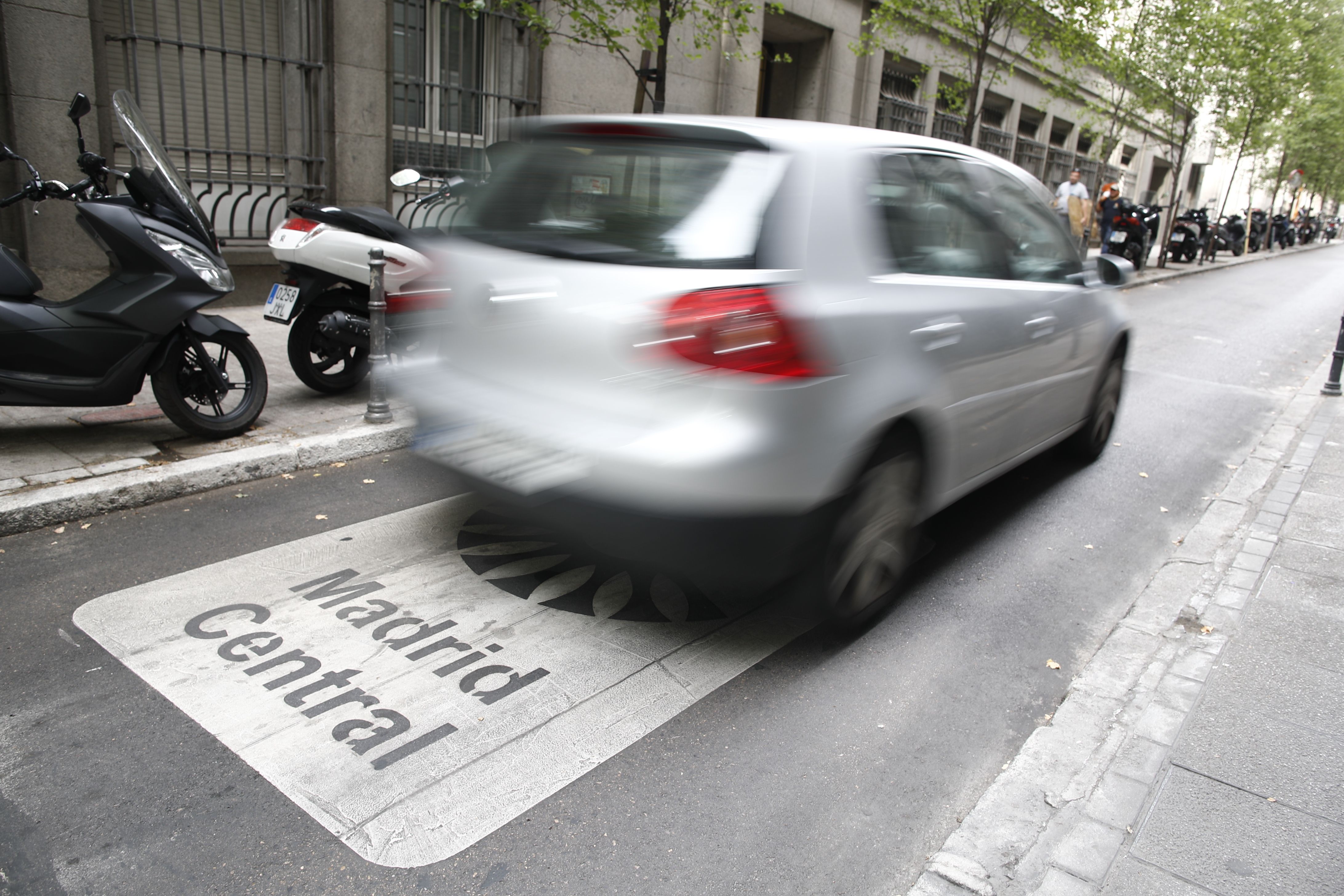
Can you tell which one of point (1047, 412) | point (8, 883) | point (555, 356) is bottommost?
point (8, 883)

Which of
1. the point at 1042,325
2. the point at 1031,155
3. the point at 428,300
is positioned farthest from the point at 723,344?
the point at 1031,155

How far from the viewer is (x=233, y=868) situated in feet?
7.43

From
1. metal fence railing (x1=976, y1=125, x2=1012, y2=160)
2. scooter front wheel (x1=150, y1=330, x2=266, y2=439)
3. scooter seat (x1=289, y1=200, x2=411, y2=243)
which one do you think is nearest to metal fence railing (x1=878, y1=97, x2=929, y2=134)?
metal fence railing (x1=976, y1=125, x2=1012, y2=160)

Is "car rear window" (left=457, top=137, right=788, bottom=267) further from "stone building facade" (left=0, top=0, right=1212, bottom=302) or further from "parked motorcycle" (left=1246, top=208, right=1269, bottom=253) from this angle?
"parked motorcycle" (left=1246, top=208, right=1269, bottom=253)

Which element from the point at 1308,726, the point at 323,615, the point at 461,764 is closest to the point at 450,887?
the point at 461,764

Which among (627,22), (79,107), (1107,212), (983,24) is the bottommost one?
(79,107)

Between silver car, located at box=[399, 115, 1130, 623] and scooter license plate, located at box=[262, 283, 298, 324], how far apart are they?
104 inches

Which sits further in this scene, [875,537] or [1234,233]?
[1234,233]

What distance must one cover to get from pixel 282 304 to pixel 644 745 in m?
4.36

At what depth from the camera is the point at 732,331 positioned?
2.91 m

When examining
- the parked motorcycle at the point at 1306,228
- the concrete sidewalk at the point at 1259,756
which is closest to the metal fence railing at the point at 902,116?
the concrete sidewalk at the point at 1259,756

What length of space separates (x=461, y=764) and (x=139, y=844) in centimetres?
80

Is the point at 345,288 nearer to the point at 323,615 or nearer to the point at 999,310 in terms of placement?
the point at 323,615

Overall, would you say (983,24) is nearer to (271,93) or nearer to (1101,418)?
(271,93)
